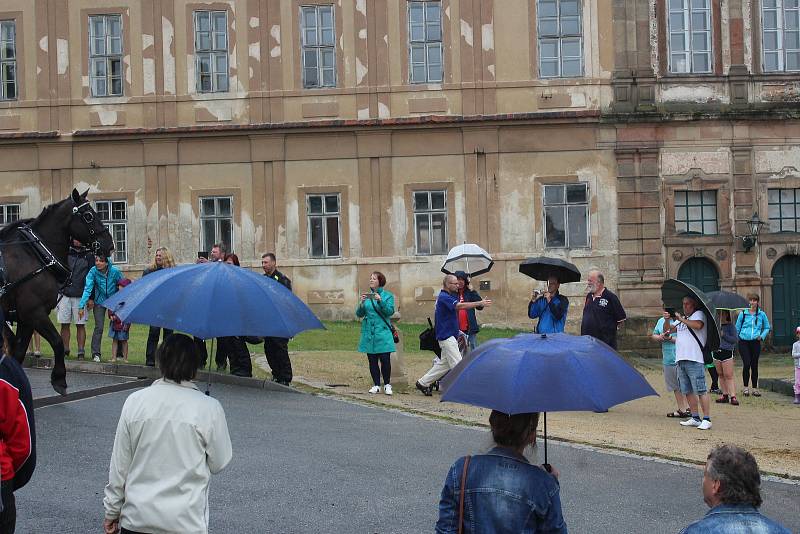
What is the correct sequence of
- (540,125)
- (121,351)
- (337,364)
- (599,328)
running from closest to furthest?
(599,328) < (121,351) < (337,364) < (540,125)

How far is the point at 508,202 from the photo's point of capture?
3191cm

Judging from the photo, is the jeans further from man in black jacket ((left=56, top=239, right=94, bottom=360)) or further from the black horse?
man in black jacket ((left=56, top=239, right=94, bottom=360))

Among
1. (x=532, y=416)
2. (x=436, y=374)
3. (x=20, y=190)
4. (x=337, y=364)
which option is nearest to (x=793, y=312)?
(x=337, y=364)

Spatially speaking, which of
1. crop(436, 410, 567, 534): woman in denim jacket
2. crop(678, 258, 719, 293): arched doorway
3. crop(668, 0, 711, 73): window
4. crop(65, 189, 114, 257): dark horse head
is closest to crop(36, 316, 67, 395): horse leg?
crop(65, 189, 114, 257): dark horse head

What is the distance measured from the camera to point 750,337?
21047 mm

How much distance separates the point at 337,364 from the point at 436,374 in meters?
4.64

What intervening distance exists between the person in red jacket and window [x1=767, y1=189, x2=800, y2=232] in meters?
28.6

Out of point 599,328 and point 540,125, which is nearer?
point 599,328

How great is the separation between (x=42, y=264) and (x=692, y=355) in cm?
812

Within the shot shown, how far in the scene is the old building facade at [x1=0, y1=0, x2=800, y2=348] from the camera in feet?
105

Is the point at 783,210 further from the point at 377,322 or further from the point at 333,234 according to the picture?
the point at 377,322

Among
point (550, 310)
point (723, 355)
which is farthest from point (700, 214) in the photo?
point (550, 310)

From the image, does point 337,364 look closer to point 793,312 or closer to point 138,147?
point 138,147

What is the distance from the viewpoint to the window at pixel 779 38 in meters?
32.4
